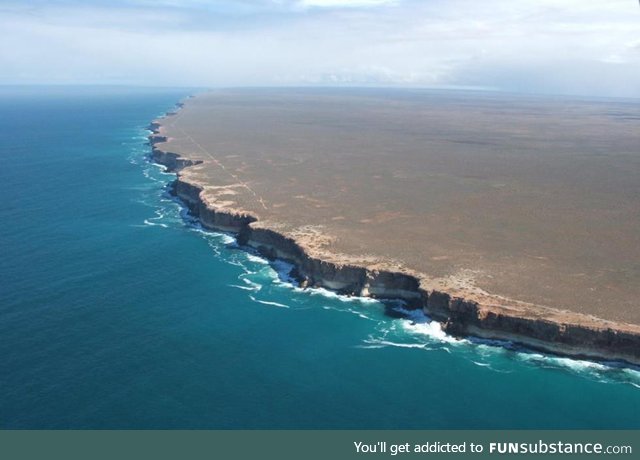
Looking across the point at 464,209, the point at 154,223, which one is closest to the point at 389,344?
the point at 464,209

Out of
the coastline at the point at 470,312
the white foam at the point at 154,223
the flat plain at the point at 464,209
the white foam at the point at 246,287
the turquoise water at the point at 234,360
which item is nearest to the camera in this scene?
the turquoise water at the point at 234,360

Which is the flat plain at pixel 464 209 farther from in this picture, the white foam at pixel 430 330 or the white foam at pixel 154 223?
the white foam at pixel 154 223

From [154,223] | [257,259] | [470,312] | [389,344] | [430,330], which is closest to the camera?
[389,344]

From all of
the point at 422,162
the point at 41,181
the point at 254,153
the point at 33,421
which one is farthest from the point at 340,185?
the point at 33,421

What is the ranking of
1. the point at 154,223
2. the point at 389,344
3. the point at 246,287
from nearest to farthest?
the point at 389,344 < the point at 246,287 < the point at 154,223

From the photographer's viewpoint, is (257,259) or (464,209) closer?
(257,259)

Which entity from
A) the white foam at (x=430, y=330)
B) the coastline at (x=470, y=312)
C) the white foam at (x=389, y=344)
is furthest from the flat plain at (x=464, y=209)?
the white foam at (x=389, y=344)

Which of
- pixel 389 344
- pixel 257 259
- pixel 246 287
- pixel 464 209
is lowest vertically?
pixel 389 344

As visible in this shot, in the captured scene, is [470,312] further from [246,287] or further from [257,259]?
[257,259]
